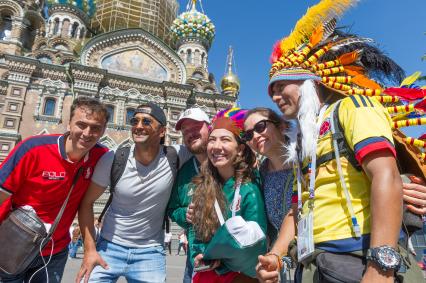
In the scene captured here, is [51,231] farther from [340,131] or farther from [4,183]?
[340,131]

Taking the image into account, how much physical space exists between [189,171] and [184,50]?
20977 mm

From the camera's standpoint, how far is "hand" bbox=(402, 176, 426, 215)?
153cm

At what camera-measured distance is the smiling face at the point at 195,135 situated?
3.05 meters

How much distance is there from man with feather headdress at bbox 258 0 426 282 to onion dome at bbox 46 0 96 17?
862 inches

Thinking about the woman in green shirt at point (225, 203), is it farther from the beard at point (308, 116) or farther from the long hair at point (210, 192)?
the beard at point (308, 116)

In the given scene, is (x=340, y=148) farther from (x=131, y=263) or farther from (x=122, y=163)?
(x=131, y=263)

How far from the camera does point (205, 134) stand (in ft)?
10.3

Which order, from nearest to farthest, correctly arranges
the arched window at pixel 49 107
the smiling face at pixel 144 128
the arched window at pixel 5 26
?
1. the smiling face at pixel 144 128
2. the arched window at pixel 49 107
3. the arched window at pixel 5 26

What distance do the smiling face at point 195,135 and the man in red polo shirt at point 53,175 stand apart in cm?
77

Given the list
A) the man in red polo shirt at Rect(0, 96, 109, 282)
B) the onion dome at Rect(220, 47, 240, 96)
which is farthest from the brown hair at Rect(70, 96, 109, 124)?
the onion dome at Rect(220, 47, 240, 96)

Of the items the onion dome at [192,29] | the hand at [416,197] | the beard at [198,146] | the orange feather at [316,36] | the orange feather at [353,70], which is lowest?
the hand at [416,197]

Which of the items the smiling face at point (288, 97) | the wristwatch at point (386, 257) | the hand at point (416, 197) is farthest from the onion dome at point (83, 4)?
the wristwatch at point (386, 257)

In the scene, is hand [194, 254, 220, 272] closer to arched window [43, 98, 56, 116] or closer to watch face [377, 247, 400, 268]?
watch face [377, 247, 400, 268]

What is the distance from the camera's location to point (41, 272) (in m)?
2.69
